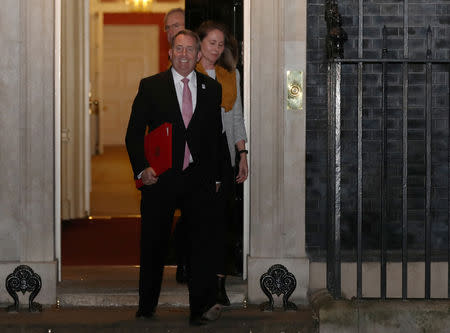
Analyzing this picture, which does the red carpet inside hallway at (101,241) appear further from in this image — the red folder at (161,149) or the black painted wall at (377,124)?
the red folder at (161,149)

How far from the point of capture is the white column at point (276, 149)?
750 cm

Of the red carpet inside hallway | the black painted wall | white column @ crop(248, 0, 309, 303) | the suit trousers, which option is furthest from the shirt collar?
the red carpet inside hallway

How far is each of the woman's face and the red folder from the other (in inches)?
29.3

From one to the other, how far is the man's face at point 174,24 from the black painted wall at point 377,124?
881 millimetres

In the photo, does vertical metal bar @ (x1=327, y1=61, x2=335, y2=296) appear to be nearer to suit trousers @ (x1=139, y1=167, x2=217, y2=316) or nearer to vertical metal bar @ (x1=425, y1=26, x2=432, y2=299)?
vertical metal bar @ (x1=425, y1=26, x2=432, y2=299)

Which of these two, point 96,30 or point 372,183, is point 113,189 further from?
point 372,183

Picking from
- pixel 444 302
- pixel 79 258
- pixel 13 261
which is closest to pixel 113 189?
pixel 79 258

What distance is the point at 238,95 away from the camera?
24.3ft

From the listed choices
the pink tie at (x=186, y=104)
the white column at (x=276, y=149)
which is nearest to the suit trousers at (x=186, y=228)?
the pink tie at (x=186, y=104)

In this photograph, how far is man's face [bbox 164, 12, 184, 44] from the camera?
25.6 feet

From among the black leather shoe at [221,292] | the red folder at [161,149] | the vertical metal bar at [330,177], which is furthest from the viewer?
the black leather shoe at [221,292]

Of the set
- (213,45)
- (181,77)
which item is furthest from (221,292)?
(213,45)

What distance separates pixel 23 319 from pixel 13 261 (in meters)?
0.51

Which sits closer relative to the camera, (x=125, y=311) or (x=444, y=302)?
(x=444, y=302)
